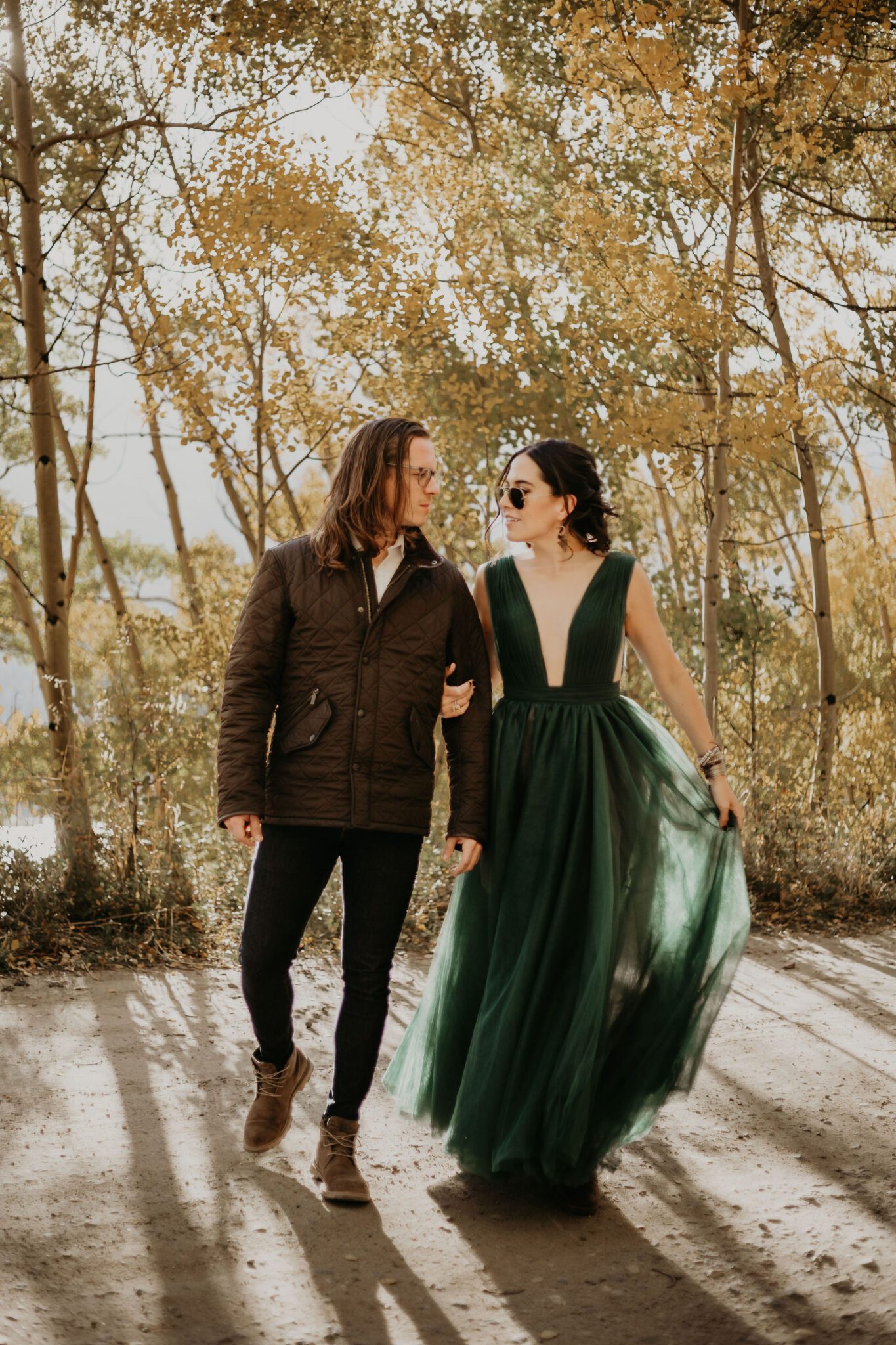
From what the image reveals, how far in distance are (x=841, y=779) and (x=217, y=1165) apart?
6.27 m

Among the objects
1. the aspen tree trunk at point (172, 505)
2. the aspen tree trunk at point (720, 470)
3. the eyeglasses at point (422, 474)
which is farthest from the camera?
the aspen tree trunk at point (172, 505)

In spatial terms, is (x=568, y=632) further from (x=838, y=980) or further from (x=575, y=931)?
(x=838, y=980)

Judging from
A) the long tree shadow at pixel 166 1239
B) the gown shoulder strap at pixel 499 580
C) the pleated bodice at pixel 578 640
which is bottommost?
the long tree shadow at pixel 166 1239

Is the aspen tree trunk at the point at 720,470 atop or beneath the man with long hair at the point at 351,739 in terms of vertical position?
atop

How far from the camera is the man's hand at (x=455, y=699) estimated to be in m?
3.03

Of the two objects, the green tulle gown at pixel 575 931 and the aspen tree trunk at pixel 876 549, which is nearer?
the green tulle gown at pixel 575 931

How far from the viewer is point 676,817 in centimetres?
318

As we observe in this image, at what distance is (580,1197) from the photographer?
299 centimetres

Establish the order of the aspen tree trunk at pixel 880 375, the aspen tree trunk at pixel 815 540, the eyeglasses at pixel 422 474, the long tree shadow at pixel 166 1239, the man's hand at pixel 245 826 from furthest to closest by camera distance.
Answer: the aspen tree trunk at pixel 880 375, the aspen tree trunk at pixel 815 540, the eyeglasses at pixel 422 474, the man's hand at pixel 245 826, the long tree shadow at pixel 166 1239

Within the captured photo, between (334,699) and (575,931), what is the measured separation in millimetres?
798

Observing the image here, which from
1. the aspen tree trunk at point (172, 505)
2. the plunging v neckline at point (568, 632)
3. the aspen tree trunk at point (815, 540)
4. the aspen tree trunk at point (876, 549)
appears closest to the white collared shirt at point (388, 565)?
the plunging v neckline at point (568, 632)

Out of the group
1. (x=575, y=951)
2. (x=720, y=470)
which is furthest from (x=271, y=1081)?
(x=720, y=470)

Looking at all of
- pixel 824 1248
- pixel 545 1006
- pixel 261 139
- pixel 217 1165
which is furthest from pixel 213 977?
pixel 261 139

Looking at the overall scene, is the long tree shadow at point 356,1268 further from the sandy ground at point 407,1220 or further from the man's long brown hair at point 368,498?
the man's long brown hair at point 368,498
